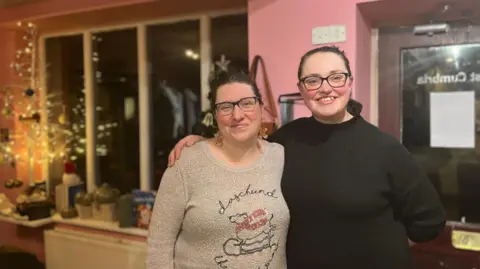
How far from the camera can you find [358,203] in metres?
1.29

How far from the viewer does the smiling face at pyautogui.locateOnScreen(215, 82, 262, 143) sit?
1340mm

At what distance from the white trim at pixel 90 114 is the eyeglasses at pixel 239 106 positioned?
2.03 meters

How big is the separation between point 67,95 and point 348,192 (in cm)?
255

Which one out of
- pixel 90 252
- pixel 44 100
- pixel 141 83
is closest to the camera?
pixel 90 252

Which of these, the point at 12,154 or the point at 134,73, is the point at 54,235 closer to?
the point at 12,154

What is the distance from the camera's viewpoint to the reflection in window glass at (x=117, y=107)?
303cm

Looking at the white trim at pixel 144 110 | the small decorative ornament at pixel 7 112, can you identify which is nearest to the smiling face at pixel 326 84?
the white trim at pixel 144 110

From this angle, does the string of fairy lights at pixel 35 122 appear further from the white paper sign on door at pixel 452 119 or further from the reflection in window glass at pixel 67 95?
the white paper sign on door at pixel 452 119

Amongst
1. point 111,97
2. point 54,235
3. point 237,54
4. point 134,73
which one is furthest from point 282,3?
point 54,235

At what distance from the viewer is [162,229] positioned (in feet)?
4.44

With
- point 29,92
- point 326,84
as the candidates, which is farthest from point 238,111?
point 29,92

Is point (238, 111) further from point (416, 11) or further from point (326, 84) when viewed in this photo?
point (416, 11)

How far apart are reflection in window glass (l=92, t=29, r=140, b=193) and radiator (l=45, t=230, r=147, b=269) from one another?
0.46 metres

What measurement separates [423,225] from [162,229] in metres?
0.78
